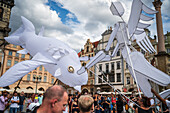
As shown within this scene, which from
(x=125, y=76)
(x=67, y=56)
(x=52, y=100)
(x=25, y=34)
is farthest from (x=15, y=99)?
(x=125, y=76)

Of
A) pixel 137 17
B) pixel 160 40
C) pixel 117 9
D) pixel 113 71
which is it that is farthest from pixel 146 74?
pixel 113 71

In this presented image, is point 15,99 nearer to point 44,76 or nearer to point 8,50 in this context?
point 8,50

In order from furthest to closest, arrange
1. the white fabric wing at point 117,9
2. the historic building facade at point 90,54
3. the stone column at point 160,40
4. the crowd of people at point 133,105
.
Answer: the historic building facade at point 90,54, the stone column at point 160,40, the white fabric wing at point 117,9, the crowd of people at point 133,105

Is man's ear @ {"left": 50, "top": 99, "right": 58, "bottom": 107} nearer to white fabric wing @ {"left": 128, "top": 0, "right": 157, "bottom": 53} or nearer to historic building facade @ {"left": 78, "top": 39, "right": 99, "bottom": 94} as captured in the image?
white fabric wing @ {"left": 128, "top": 0, "right": 157, "bottom": 53}

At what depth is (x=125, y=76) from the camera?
31.2m

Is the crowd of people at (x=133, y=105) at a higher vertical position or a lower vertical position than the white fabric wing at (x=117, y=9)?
lower

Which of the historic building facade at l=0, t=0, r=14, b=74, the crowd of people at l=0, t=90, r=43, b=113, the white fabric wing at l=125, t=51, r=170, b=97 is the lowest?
the crowd of people at l=0, t=90, r=43, b=113

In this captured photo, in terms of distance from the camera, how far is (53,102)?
1.63m

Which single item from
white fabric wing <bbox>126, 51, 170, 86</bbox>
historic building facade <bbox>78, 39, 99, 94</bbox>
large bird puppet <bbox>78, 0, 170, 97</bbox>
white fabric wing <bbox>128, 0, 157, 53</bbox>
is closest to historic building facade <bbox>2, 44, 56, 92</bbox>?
historic building facade <bbox>78, 39, 99, 94</bbox>

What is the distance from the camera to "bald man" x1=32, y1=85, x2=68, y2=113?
1.62 metres

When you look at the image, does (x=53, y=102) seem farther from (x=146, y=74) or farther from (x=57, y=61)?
(x=57, y=61)

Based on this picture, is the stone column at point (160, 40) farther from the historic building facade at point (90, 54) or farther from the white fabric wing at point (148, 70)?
the historic building facade at point (90, 54)

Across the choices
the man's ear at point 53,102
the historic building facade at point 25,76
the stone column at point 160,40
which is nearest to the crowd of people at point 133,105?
the man's ear at point 53,102

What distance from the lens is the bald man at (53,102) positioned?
1618 mm
